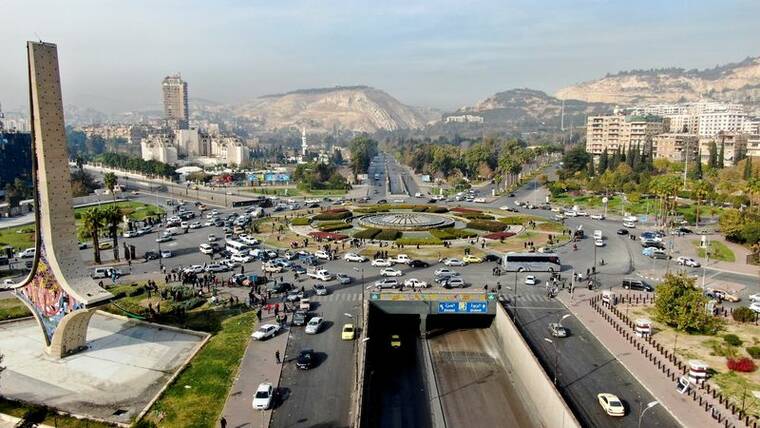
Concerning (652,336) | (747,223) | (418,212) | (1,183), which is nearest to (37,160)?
(652,336)

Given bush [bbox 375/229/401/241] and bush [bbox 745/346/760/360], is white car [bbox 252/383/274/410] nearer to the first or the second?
bush [bbox 745/346/760/360]

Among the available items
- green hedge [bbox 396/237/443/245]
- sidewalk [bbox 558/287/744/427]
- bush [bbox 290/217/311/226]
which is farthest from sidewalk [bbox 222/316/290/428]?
bush [bbox 290/217/311/226]

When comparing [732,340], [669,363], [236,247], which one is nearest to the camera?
[669,363]

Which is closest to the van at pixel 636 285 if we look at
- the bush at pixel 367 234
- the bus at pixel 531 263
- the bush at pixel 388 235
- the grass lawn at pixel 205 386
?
the bus at pixel 531 263

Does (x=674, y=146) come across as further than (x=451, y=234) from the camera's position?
Yes

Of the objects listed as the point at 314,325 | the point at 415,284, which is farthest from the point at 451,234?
the point at 314,325

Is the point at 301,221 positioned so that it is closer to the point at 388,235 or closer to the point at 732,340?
the point at 388,235

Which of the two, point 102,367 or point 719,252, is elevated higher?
point 719,252
